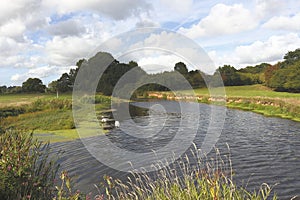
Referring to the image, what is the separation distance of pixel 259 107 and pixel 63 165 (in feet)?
91.4

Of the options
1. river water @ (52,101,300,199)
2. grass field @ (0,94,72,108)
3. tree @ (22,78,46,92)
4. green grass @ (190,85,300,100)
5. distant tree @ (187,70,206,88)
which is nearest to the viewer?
river water @ (52,101,300,199)

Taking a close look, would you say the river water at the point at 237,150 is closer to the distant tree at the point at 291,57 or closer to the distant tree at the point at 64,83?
the distant tree at the point at 64,83

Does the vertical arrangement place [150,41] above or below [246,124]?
above

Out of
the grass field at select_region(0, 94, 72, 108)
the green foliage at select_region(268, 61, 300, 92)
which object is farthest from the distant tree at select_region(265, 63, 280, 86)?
the grass field at select_region(0, 94, 72, 108)

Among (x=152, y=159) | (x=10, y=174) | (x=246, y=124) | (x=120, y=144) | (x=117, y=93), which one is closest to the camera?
(x=10, y=174)

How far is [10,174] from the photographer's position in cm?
523

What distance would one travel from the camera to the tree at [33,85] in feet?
271

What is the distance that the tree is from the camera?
82.5 meters

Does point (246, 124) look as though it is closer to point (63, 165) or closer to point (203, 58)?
point (203, 58)

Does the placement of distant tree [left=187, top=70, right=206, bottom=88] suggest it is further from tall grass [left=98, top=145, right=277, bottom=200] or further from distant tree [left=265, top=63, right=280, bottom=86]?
tall grass [left=98, top=145, right=277, bottom=200]

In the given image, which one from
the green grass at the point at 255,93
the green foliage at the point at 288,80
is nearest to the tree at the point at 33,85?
the green grass at the point at 255,93

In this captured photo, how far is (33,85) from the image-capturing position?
83750 millimetres

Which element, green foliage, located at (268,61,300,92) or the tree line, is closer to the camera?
the tree line

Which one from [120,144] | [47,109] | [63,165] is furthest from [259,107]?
[63,165]
